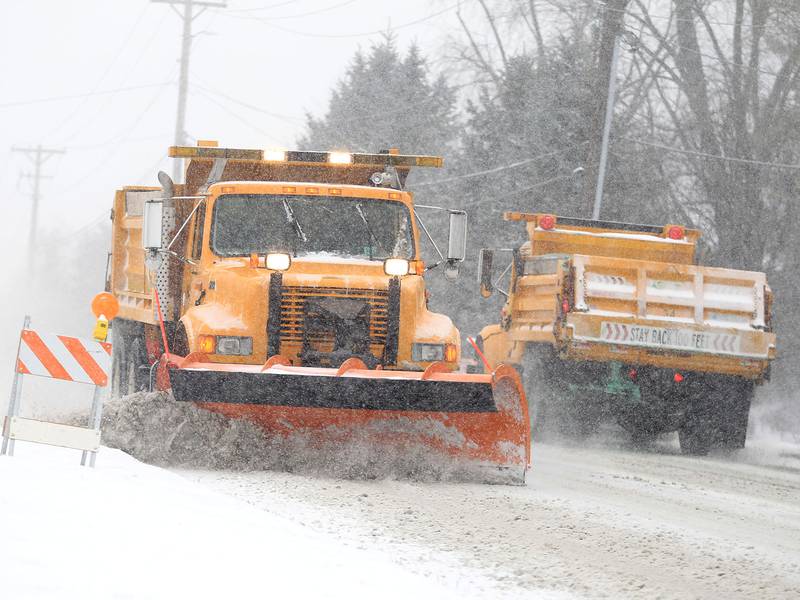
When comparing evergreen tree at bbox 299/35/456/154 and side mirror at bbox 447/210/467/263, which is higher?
evergreen tree at bbox 299/35/456/154

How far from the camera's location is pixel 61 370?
8211mm

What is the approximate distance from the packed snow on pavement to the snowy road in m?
0.25

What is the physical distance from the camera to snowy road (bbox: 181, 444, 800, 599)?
6.24 m

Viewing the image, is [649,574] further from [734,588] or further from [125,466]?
[125,466]

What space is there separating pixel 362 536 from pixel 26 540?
208cm

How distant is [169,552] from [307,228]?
17.8ft

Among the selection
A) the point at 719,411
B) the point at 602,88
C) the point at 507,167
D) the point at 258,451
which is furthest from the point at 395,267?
the point at 507,167

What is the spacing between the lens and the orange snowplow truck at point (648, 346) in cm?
1371

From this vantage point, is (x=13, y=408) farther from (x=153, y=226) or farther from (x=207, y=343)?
(x=153, y=226)

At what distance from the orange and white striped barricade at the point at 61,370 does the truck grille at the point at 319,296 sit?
2.16 metres

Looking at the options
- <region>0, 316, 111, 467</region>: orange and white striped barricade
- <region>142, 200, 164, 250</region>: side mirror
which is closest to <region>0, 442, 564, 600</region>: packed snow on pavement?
<region>0, 316, 111, 467</region>: orange and white striped barricade

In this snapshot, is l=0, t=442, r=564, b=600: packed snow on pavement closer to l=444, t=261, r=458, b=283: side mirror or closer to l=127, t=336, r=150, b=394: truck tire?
l=444, t=261, r=458, b=283: side mirror

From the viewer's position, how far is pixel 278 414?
9.54 meters

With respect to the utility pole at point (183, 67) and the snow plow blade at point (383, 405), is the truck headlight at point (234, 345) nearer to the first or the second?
the snow plow blade at point (383, 405)
